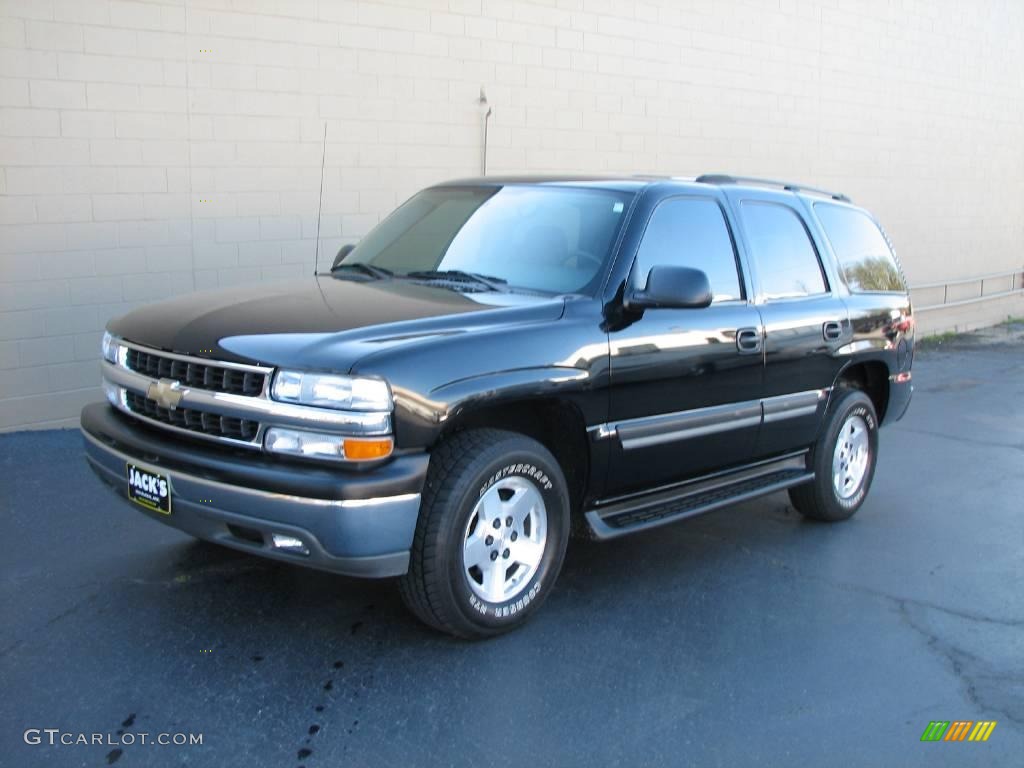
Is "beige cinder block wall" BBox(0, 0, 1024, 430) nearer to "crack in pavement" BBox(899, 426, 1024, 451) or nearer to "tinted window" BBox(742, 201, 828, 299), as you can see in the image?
"crack in pavement" BBox(899, 426, 1024, 451)

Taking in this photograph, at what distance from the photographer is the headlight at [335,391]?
3945 millimetres

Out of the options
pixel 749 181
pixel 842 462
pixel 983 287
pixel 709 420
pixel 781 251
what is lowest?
pixel 983 287

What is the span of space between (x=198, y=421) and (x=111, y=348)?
86cm

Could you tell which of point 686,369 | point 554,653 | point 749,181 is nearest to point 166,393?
point 554,653

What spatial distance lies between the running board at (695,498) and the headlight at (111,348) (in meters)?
2.17

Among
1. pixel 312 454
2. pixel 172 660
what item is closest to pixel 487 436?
pixel 312 454

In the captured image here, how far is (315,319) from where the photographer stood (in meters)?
4.36

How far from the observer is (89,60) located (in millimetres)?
7602

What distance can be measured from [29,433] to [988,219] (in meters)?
15.8

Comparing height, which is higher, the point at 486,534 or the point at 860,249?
the point at 860,249

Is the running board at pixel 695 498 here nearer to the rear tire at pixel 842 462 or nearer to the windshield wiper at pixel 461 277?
the rear tire at pixel 842 462

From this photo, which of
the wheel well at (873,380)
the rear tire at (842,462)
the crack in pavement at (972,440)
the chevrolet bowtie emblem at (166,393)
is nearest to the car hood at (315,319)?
the chevrolet bowtie emblem at (166,393)

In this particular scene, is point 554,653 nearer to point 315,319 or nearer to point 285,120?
point 315,319

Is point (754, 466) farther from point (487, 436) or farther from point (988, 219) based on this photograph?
point (988, 219)
